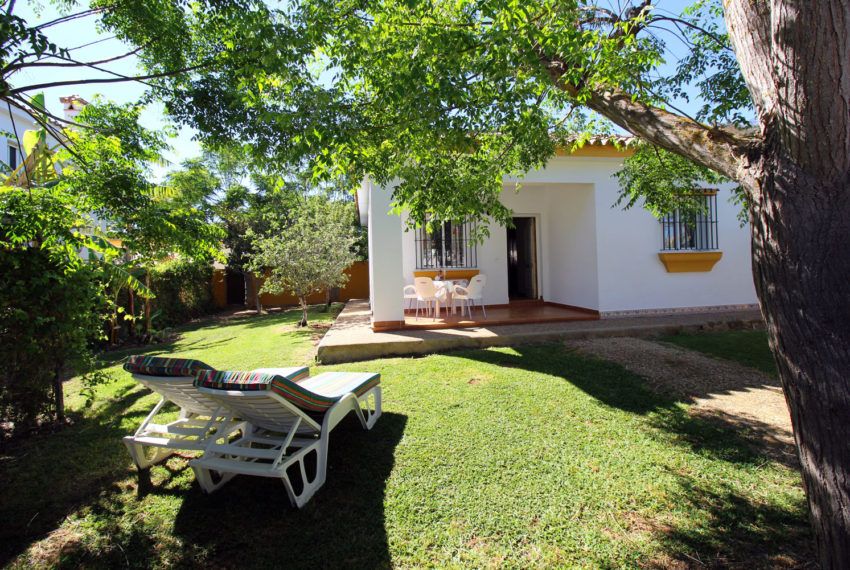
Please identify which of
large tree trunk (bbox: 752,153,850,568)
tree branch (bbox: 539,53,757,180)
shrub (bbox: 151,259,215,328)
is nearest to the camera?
large tree trunk (bbox: 752,153,850,568)

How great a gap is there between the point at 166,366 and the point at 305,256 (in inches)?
360

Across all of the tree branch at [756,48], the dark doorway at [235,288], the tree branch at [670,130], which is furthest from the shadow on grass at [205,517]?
the dark doorway at [235,288]

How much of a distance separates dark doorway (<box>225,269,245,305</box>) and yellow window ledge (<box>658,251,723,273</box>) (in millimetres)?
19000

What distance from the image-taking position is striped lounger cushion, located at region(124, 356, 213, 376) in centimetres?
342

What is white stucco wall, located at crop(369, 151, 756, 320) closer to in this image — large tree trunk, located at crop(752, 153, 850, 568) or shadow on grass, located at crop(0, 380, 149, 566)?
shadow on grass, located at crop(0, 380, 149, 566)

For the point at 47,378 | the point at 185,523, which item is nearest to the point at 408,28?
the point at 185,523

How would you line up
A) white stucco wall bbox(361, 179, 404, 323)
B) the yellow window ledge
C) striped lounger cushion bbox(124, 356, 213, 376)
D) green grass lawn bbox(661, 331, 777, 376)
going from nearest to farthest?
striped lounger cushion bbox(124, 356, 213, 376)
green grass lawn bbox(661, 331, 777, 376)
white stucco wall bbox(361, 179, 404, 323)
the yellow window ledge

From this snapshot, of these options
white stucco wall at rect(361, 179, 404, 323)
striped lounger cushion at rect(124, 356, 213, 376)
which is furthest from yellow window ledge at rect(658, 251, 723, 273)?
striped lounger cushion at rect(124, 356, 213, 376)

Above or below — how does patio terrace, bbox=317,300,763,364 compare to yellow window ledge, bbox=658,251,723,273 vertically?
below

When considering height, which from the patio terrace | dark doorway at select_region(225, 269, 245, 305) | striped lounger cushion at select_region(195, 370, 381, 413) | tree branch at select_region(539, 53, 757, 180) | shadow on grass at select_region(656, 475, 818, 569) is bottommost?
shadow on grass at select_region(656, 475, 818, 569)

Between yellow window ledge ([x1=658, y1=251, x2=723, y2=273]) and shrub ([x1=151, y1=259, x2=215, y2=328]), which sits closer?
yellow window ledge ([x1=658, y1=251, x2=723, y2=273])

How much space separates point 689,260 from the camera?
9.81m

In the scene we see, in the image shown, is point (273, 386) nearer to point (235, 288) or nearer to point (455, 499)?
point (455, 499)

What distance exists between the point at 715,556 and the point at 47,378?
630cm
